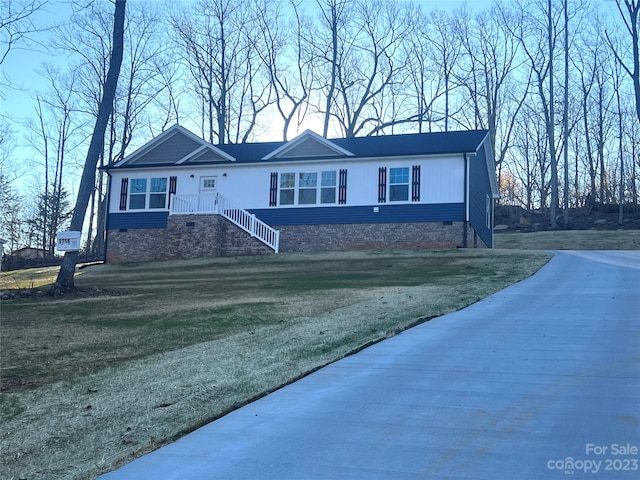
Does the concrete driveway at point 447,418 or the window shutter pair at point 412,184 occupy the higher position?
the window shutter pair at point 412,184

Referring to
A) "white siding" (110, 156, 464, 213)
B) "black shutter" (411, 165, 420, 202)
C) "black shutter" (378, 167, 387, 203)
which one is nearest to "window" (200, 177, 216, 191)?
"white siding" (110, 156, 464, 213)

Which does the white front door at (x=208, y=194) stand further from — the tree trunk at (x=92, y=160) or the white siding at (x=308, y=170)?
the tree trunk at (x=92, y=160)

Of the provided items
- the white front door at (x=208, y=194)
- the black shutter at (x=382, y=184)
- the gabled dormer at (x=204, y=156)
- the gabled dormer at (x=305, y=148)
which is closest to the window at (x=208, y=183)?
the white front door at (x=208, y=194)

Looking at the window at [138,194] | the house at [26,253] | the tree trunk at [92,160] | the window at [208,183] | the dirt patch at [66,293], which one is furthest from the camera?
the house at [26,253]

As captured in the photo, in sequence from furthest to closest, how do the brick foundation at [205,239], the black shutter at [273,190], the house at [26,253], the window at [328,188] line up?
the house at [26,253] → the black shutter at [273,190] → the window at [328,188] → the brick foundation at [205,239]

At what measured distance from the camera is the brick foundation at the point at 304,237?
24656mm

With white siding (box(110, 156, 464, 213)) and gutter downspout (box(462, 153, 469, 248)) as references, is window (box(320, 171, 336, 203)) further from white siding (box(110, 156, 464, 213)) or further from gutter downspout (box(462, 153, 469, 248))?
gutter downspout (box(462, 153, 469, 248))

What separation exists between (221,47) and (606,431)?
40813 mm

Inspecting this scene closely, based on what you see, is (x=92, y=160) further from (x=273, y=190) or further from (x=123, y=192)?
(x=123, y=192)

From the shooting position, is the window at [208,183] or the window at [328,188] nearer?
the window at [328,188]

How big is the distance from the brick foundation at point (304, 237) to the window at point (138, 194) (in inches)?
96.0

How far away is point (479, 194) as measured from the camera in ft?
91.7

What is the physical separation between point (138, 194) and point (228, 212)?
16.3ft

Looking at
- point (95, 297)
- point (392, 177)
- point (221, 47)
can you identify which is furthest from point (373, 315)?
point (221, 47)
